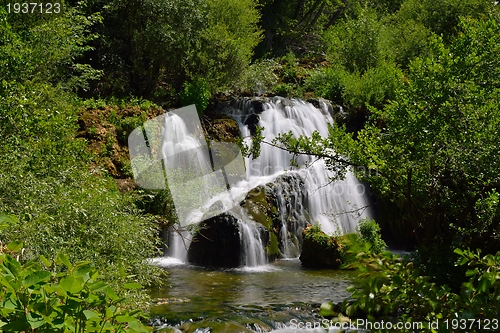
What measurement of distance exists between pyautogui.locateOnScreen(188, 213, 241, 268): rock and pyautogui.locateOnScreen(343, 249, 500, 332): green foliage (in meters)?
12.5

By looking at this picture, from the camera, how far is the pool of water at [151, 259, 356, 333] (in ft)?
28.4

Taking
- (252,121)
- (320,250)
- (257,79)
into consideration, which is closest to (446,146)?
(320,250)

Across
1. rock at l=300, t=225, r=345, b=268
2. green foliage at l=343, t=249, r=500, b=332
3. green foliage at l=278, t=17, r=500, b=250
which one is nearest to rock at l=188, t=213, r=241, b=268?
rock at l=300, t=225, r=345, b=268

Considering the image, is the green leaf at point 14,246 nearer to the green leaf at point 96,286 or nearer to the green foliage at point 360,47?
the green leaf at point 96,286

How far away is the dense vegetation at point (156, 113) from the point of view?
676 cm

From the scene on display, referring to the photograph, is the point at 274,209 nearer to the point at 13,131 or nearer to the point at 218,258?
the point at 218,258

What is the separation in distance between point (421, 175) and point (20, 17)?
11509 millimetres

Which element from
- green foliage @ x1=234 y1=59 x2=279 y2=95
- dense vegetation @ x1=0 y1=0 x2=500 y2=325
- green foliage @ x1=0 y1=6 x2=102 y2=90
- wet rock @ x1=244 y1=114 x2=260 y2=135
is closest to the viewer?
dense vegetation @ x1=0 y1=0 x2=500 y2=325

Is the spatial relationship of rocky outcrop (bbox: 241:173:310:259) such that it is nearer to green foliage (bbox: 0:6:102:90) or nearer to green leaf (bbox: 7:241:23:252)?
green foliage (bbox: 0:6:102:90)

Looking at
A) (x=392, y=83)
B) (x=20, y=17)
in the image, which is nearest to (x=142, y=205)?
(x=20, y=17)

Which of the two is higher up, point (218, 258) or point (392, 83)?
point (392, 83)

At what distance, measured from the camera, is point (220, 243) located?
48.1 feet

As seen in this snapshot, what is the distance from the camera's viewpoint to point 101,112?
16.2 m

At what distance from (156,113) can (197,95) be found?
3215mm
